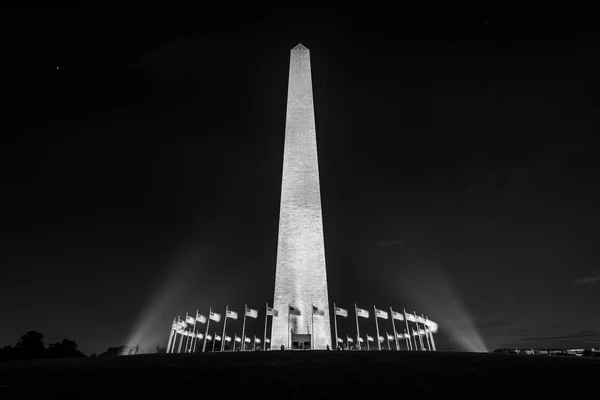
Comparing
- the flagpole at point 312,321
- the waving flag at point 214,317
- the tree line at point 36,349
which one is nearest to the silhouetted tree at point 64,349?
the tree line at point 36,349

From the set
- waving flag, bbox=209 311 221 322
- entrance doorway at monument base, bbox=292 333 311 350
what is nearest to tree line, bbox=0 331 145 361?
waving flag, bbox=209 311 221 322

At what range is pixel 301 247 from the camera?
2930cm

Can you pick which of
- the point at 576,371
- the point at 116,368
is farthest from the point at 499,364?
the point at 116,368

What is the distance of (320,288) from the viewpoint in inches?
1116

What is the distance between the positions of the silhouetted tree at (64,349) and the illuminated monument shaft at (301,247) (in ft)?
68.9

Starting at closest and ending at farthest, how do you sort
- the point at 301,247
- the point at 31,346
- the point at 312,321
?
the point at 312,321 < the point at 301,247 < the point at 31,346

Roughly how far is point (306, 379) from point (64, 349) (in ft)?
120

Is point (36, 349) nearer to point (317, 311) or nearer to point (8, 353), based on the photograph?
point (8, 353)

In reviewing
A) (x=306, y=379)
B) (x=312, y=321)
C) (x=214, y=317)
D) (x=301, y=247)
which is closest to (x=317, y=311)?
(x=312, y=321)

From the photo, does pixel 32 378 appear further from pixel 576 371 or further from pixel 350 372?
pixel 576 371

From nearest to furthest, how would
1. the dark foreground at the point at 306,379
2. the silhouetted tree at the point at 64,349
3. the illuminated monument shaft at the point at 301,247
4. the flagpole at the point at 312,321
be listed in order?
the dark foreground at the point at 306,379, the flagpole at the point at 312,321, the illuminated monument shaft at the point at 301,247, the silhouetted tree at the point at 64,349

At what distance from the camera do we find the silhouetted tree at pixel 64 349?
117 feet

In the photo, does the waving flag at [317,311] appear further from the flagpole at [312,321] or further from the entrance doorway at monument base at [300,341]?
the entrance doorway at monument base at [300,341]

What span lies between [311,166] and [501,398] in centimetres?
2527
